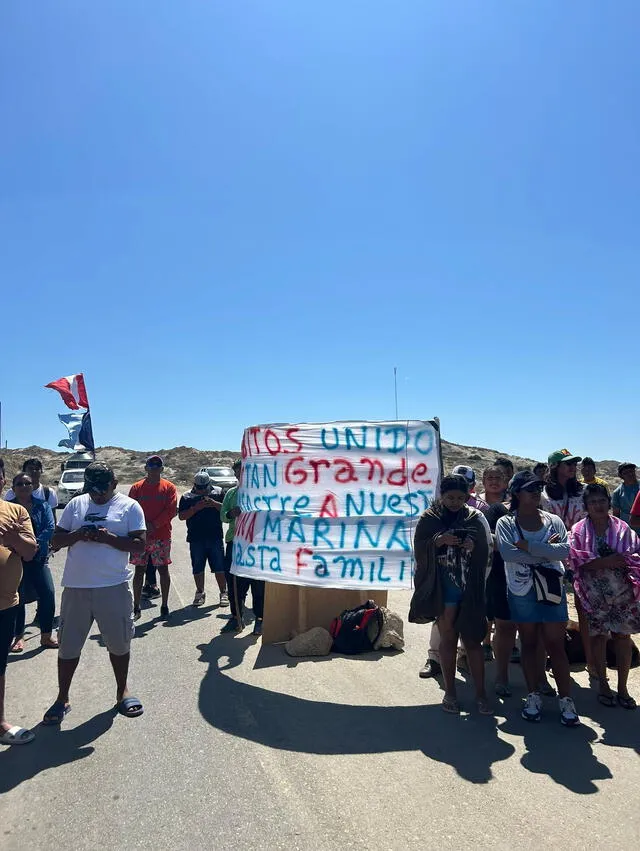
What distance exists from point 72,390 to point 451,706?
15969mm

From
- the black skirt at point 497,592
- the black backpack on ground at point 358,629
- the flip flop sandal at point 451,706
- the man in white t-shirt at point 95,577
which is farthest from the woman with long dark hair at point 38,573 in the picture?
the black skirt at point 497,592

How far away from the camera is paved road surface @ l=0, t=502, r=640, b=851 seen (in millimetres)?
3182

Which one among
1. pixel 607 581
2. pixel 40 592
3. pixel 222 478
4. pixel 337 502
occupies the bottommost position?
pixel 40 592

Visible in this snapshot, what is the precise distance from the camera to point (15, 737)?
421 centimetres

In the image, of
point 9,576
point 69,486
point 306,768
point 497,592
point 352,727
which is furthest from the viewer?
point 69,486

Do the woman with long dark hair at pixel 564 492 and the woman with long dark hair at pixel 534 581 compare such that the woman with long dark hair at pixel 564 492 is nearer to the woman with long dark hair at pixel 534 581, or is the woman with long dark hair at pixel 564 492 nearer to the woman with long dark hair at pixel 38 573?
the woman with long dark hair at pixel 534 581

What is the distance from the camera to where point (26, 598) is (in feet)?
20.7

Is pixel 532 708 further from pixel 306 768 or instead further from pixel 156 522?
pixel 156 522

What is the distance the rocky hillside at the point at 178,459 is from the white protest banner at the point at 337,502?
31.8 meters

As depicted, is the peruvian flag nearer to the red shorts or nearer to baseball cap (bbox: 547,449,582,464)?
the red shorts

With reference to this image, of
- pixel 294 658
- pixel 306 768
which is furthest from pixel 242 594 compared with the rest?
pixel 306 768

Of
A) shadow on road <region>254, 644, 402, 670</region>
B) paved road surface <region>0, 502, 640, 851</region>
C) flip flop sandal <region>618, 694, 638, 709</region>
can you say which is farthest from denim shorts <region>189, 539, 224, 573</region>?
flip flop sandal <region>618, 694, 638, 709</region>

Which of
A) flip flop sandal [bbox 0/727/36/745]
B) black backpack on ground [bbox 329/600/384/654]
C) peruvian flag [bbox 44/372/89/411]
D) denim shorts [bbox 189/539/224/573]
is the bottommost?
flip flop sandal [bbox 0/727/36/745]

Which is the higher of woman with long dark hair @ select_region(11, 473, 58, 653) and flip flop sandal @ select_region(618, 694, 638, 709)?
woman with long dark hair @ select_region(11, 473, 58, 653)
